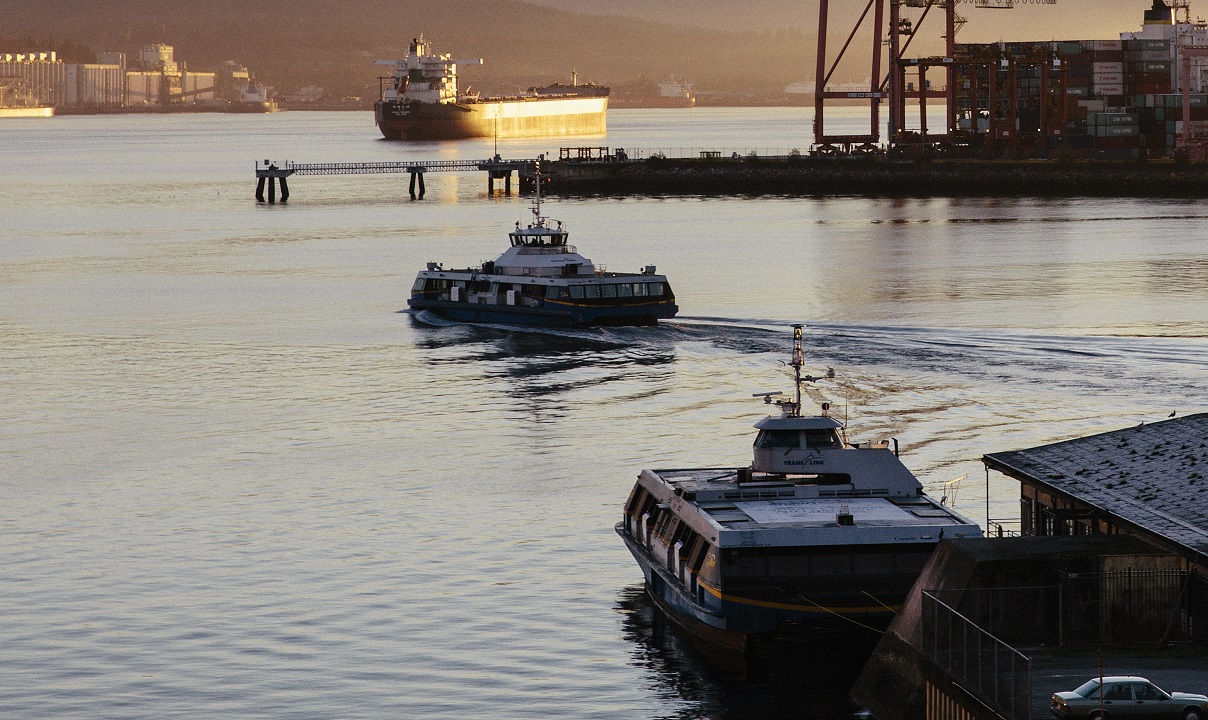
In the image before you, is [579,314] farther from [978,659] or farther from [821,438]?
[978,659]

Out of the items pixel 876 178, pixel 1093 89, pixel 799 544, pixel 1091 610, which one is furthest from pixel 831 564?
pixel 1093 89

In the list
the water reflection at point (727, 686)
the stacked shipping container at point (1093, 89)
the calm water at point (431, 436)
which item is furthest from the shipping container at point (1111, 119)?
the water reflection at point (727, 686)

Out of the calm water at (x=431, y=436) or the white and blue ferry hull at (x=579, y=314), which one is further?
the white and blue ferry hull at (x=579, y=314)

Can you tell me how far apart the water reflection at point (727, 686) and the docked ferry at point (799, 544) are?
1.48ft

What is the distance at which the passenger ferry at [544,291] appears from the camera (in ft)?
265

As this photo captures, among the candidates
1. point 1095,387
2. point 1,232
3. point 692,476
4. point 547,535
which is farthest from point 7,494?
point 1,232

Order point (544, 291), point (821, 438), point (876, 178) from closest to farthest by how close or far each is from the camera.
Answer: point (821, 438), point (544, 291), point (876, 178)

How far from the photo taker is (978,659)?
84.8 ft

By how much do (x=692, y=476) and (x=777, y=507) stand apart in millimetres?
3937

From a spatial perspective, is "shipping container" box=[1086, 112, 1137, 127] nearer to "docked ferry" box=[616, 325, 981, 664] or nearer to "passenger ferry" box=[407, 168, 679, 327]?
"passenger ferry" box=[407, 168, 679, 327]

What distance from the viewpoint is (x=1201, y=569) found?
86.4 feet

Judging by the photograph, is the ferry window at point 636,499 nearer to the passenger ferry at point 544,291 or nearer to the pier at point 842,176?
the passenger ferry at point 544,291

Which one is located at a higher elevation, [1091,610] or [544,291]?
[544,291]

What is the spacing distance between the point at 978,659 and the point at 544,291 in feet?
188
